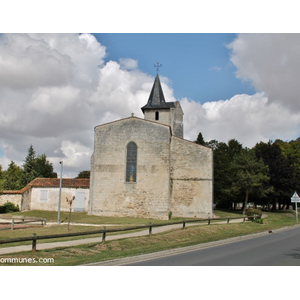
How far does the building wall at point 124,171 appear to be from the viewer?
101 feet

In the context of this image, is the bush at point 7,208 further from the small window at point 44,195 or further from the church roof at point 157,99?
the church roof at point 157,99

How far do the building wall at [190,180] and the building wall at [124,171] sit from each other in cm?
150

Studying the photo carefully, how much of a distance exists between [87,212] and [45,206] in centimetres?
522

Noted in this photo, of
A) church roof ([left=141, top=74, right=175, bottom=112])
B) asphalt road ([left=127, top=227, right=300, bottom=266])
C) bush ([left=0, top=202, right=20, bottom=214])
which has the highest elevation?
church roof ([left=141, top=74, right=175, bottom=112])

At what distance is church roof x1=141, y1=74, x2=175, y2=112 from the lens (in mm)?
39188

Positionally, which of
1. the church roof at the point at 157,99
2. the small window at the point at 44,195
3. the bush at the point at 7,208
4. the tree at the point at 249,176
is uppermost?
the church roof at the point at 157,99

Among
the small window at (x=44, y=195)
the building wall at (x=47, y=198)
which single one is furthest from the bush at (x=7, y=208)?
the small window at (x=44, y=195)

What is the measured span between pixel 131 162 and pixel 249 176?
15.2m

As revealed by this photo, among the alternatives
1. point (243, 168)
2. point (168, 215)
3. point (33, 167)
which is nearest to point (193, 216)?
point (168, 215)

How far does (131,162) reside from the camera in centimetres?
3183

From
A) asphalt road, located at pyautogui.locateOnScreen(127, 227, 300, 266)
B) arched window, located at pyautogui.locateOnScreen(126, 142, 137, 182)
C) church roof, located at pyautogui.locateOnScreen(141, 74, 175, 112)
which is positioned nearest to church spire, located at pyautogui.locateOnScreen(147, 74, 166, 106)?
church roof, located at pyautogui.locateOnScreen(141, 74, 175, 112)

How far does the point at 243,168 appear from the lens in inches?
1575

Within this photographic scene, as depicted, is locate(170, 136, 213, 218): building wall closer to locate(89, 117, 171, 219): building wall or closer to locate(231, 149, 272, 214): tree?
locate(89, 117, 171, 219): building wall

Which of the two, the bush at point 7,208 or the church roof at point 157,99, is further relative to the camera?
the church roof at point 157,99
